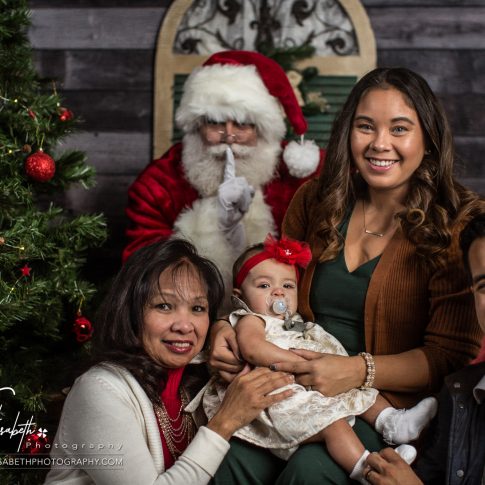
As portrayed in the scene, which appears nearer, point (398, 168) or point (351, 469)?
point (351, 469)

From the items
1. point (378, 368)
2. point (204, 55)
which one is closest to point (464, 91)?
point (204, 55)

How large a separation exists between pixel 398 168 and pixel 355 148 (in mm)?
141

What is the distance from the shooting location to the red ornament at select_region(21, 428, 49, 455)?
2.22 m

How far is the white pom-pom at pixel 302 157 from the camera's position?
112 inches

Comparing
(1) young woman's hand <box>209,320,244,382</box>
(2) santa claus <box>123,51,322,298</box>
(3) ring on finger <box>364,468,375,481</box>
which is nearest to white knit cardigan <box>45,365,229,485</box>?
(1) young woman's hand <box>209,320,244,382</box>

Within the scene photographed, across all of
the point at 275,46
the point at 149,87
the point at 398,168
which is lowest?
the point at 398,168

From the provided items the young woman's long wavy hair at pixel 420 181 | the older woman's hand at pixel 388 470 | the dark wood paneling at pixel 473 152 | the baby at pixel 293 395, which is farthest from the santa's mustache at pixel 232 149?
the older woman's hand at pixel 388 470

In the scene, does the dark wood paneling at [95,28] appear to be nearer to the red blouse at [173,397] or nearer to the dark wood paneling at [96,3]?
the dark wood paneling at [96,3]

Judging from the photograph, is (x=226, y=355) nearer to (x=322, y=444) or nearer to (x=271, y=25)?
(x=322, y=444)

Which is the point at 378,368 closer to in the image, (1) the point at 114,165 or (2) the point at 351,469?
(2) the point at 351,469

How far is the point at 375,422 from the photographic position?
5.86 ft

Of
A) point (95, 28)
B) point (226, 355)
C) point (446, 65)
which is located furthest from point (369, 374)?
point (95, 28)

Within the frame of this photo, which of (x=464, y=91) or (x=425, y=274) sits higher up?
(x=464, y=91)

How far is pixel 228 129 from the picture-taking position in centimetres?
286
